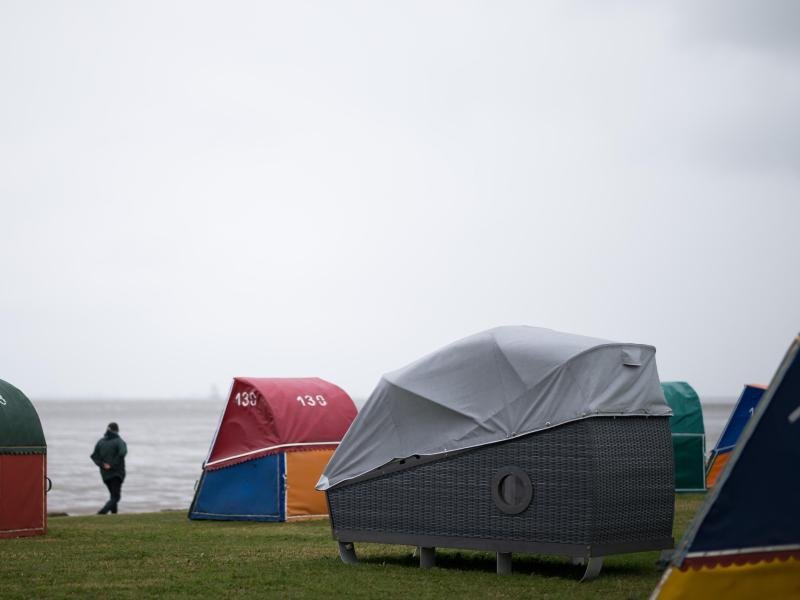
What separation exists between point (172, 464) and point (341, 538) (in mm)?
40628

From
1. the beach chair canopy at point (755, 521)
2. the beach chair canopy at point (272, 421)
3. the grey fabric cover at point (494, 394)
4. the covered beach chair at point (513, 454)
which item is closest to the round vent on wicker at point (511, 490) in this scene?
the covered beach chair at point (513, 454)

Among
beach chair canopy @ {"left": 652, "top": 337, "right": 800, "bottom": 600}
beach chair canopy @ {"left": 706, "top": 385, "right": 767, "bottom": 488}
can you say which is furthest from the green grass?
beach chair canopy @ {"left": 706, "top": 385, "right": 767, "bottom": 488}

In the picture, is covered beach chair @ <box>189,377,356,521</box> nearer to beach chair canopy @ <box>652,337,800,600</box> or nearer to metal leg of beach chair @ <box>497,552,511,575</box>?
metal leg of beach chair @ <box>497,552,511,575</box>

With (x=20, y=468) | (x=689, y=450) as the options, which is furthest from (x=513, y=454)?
(x=689, y=450)

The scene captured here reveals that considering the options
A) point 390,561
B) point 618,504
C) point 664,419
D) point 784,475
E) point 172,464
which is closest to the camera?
point 784,475

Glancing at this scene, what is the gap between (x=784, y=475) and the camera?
7574mm

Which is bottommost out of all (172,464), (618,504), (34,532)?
(172,464)

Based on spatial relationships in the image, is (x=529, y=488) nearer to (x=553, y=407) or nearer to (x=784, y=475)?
(x=553, y=407)

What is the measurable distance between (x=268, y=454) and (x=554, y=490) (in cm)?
868

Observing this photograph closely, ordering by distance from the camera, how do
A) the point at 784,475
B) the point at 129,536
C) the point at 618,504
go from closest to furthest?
1. the point at 784,475
2. the point at 618,504
3. the point at 129,536

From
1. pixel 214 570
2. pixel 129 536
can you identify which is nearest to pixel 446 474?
pixel 214 570

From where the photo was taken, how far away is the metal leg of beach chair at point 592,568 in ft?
34.4

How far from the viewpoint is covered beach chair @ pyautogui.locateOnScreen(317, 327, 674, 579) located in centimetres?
1050

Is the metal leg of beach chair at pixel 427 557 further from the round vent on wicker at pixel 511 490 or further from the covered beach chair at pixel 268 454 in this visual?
the covered beach chair at pixel 268 454
